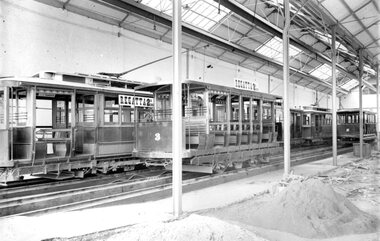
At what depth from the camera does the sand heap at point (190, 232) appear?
13.3 feet

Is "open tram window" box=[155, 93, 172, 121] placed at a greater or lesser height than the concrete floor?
greater

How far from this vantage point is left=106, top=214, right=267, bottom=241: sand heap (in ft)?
13.3

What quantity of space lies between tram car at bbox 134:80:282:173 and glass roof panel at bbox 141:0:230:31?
5726mm

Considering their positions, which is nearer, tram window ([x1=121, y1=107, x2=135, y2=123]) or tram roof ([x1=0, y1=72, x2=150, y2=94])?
tram roof ([x1=0, y1=72, x2=150, y2=94])

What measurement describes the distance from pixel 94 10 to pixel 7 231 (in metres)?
11.1

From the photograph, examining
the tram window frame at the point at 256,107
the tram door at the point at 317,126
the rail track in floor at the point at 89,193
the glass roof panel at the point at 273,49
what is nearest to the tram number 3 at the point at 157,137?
the rail track in floor at the point at 89,193

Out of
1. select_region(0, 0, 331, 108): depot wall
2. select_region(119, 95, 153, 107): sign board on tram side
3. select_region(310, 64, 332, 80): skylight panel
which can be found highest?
select_region(310, 64, 332, 80): skylight panel

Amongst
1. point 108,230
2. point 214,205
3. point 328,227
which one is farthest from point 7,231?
point 328,227

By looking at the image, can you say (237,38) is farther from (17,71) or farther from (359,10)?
(17,71)

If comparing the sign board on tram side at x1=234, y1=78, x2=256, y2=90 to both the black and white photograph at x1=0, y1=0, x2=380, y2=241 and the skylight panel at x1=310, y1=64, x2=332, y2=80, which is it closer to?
the black and white photograph at x1=0, y1=0, x2=380, y2=241

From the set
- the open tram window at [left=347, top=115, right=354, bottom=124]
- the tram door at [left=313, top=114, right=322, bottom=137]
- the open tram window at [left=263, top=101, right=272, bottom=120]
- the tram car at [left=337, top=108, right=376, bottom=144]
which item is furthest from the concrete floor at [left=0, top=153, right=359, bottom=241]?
the open tram window at [left=347, top=115, right=354, bottom=124]

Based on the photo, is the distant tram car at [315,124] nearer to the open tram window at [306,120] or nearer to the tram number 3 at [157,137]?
the open tram window at [306,120]

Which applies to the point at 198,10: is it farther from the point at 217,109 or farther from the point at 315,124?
the point at 315,124

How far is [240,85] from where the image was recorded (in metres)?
10.8
